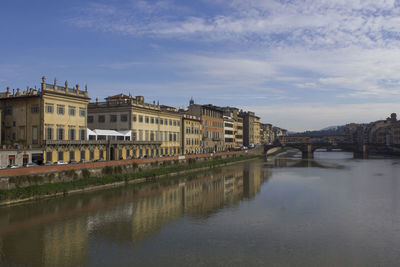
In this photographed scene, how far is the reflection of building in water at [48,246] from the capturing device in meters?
17.4

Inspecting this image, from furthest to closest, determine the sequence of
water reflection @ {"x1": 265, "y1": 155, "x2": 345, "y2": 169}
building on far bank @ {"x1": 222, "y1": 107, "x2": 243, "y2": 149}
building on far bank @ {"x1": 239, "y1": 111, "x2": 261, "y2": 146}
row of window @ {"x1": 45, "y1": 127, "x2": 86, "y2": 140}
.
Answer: building on far bank @ {"x1": 239, "y1": 111, "x2": 261, "y2": 146}
building on far bank @ {"x1": 222, "y1": 107, "x2": 243, "y2": 149}
water reflection @ {"x1": 265, "y1": 155, "x2": 345, "y2": 169}
row of window @ {"x1": 45, "y1": 127, "x2": 86, "y2": 140}

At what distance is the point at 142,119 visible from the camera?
5462 centimetres

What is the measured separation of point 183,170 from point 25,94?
24.9 m

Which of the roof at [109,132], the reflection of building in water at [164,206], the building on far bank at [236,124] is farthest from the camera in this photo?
the building on far bank at [236,124]

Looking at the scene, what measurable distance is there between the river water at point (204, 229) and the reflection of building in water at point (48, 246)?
0.05m

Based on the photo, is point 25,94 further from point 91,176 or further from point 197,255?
point 197,255

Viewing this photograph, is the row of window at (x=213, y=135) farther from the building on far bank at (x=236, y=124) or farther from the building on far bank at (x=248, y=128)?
the building on far bank at (x=248, y=128)

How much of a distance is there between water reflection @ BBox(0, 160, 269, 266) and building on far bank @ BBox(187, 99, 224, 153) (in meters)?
39.5

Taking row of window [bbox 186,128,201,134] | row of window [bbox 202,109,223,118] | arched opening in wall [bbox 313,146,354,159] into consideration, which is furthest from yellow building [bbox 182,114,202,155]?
arched opening in wall [bbox 313,146,354,159]

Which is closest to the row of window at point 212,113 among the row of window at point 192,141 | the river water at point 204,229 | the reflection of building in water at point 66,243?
the row of window at point 192,141

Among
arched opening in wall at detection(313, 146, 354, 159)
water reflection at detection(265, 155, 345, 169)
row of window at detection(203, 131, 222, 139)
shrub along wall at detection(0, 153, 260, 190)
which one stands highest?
row of window at detection(203, 131, 222, 139)

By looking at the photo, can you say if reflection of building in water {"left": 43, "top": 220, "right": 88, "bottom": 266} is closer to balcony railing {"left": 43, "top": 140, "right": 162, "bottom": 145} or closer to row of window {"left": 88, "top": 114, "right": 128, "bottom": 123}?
balcony railing {"left": 43, "top": 140, "right": 162, "bottom": 145}

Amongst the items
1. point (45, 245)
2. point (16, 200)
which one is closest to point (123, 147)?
point (16, 200)

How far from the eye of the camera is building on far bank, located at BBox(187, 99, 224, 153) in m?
79.8
